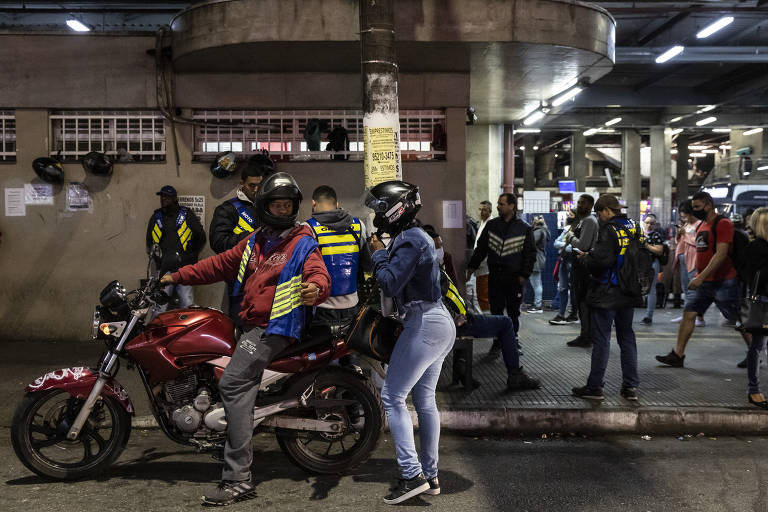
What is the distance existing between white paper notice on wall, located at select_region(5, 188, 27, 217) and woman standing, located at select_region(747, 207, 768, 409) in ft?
27.7

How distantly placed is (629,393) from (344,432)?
3017 mm

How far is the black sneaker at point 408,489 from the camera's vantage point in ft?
13.8

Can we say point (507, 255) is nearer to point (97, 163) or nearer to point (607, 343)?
point (607, 343)

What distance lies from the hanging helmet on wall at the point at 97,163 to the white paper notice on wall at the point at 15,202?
0.95m

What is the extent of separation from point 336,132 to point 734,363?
18.3 ft

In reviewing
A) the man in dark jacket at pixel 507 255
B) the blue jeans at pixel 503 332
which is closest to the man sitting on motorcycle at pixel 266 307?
the blue jeans at pixel 503 332

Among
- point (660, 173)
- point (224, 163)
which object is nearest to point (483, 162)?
point (224, 163)

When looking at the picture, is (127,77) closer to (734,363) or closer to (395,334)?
(395,334)

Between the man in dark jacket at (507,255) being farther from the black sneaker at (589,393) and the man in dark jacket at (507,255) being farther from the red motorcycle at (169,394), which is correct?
the red motorcycle at (169,394)

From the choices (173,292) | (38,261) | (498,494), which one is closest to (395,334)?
(498,494)

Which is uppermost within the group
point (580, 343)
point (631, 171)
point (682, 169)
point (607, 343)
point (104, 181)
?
point (682, 169)

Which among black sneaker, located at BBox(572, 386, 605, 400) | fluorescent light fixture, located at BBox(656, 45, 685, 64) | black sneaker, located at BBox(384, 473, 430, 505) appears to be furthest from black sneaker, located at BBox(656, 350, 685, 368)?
fluorescent light fixture, located at BBox(656, 45, 685, 64)

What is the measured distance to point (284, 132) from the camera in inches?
368

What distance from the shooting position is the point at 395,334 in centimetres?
431
